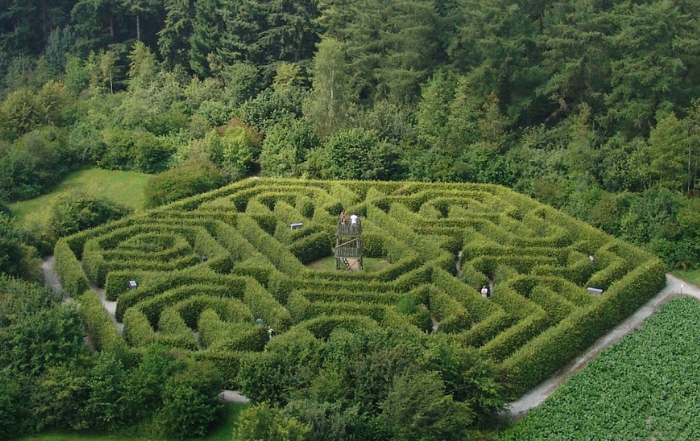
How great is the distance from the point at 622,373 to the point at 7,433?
2237cm

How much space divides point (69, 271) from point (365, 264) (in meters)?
14.2

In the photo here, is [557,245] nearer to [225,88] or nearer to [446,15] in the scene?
[446,15]

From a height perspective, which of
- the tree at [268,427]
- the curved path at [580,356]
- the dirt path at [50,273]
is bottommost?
the dirt path at [50,273]

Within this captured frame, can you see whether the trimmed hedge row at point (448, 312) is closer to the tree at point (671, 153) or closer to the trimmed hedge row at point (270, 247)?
the trimmed hedge row at point (270, 247)

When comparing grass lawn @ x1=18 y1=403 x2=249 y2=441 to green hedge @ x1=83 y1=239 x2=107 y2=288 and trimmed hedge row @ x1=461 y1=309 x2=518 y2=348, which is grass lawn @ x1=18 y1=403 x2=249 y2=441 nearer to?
trimmed hedge row @ x1=461 y1=309 x2=518 y2=348

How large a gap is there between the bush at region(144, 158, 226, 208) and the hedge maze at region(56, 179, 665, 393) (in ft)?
5.17

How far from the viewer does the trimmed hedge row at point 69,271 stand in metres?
38.2

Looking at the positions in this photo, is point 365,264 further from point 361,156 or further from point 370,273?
point 361,156

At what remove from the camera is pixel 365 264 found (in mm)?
42562

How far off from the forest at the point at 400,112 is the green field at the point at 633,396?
8.45 m

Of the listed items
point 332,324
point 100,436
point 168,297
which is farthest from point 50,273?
point 332,324

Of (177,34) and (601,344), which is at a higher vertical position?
(177,34)

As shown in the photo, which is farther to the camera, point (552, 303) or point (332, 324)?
point (552, 303)

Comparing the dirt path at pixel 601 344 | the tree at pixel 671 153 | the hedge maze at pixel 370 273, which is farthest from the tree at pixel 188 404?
the tree at pixel 671 153
